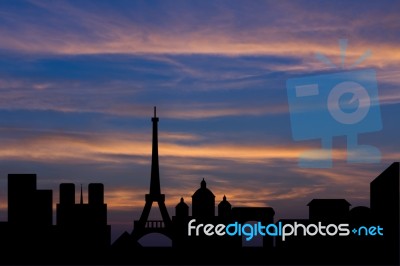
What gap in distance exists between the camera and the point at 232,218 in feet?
643

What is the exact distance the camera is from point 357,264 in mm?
197375

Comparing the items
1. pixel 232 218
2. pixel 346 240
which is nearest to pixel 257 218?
pixel 232 218

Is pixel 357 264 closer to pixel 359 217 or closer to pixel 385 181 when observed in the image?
pixel 359 217

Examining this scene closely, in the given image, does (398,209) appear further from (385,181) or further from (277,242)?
(277,242)

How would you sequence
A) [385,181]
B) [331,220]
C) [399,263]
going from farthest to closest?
[331,220]
[399,263]
[385,181]

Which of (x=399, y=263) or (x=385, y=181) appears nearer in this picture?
(x=385, y=181)

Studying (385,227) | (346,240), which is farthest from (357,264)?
(385,227)

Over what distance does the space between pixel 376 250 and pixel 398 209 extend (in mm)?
17378

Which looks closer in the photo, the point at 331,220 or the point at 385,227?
the point at 385,227

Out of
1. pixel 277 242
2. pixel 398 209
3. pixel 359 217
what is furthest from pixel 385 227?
pixel 277 242

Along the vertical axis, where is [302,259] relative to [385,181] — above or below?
below

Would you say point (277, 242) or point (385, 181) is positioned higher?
point (385, 181)

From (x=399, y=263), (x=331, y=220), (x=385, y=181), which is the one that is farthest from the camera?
(x=331, y=220)

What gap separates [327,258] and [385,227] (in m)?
22.8
